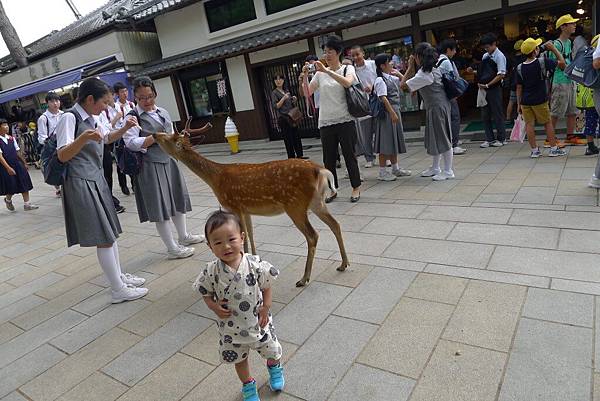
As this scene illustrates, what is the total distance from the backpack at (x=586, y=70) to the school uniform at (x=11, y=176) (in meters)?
9.89

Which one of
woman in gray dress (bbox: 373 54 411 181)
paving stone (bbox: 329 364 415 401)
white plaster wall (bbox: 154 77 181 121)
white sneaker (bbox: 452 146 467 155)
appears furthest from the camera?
white plaster wall (bbox: 154 77 181 121)

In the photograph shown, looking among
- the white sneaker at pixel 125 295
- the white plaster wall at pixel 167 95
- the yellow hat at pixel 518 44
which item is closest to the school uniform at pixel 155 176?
the white sneaker at pixel 125 295

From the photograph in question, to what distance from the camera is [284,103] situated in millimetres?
8156

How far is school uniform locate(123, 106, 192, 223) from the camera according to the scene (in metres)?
4.24

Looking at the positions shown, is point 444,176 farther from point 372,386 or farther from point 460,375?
point 372,386

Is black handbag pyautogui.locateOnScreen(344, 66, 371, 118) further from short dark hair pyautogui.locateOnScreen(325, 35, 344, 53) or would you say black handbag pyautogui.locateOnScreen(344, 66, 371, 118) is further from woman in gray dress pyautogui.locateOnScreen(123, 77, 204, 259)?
woman in gray dress pyautogui.locateOnScreen(123, 77, 204, 259)

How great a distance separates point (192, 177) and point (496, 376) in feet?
27.6

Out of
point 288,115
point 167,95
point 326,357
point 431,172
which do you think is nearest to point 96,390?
point 326,357

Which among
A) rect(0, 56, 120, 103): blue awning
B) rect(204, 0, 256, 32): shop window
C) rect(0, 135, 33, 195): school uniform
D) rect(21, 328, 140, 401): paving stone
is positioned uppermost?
rect(204, 0, 256, 32): shop window

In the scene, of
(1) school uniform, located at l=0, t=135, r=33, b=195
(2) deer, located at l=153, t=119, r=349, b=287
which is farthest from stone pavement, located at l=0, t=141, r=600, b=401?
(1) school uniform, located at l=0, t=135, r=33, b=195

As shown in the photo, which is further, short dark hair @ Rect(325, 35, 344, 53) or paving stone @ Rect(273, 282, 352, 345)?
short dark hair @ Rect(325, 35, 344, 53)

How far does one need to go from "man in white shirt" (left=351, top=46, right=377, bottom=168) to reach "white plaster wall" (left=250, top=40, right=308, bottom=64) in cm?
460

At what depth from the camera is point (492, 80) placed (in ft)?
23.6

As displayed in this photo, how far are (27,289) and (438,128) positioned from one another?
18.3 feet
